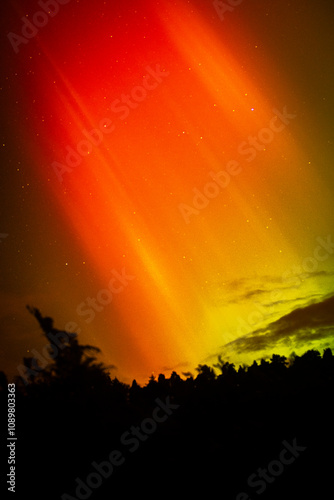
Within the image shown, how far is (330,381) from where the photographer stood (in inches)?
566

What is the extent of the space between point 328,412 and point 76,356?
398 inches

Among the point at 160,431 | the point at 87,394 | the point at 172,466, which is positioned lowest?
the point at 172,466

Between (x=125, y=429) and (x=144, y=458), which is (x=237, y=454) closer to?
(x=144, y=458)

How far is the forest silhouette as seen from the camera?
988 cm

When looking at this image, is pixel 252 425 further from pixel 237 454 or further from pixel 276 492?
pixel 276 492

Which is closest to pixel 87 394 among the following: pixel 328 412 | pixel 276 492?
pixel 276 492

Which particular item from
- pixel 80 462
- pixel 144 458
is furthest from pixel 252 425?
pixel 80 462

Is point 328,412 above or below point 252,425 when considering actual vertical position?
below

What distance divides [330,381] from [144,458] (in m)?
8.23

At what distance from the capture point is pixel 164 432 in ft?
40.6

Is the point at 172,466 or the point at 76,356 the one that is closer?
the point at 172,466

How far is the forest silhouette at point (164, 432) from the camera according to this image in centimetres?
988

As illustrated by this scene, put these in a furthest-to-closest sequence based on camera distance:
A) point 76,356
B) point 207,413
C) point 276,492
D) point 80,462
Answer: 1. point 76,356
2. point 207,413
3. point 80,462
4. point 276,492

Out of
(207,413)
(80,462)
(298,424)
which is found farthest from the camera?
(207,413)
